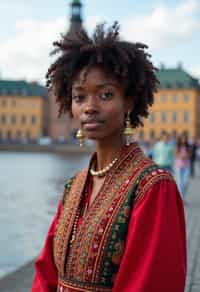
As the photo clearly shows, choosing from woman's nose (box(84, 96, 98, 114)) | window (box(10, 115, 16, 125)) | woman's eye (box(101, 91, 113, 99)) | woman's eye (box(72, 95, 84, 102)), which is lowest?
window (box(10, 115, 16, 125))

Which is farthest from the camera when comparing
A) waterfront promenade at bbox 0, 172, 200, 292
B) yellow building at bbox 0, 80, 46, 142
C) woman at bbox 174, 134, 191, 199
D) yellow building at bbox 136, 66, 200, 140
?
yellow building at bbox 0, 80, 46, 142

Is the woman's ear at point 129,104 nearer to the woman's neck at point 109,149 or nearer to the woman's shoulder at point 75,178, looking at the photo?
the woman's neck at point 109,149

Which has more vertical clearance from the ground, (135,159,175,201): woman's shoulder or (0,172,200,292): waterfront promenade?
(135,159,175,201): woman's shoulder

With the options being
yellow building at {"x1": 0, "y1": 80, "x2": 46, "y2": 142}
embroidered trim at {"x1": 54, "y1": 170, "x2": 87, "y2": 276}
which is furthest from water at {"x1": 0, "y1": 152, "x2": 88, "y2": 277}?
yellow building at {"x1": 0, "y1": 80, "x2": 46, "y2": 142}

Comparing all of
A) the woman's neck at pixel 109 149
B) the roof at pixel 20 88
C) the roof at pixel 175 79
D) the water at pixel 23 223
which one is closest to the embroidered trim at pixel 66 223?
the woman's neck at pixel 109 149

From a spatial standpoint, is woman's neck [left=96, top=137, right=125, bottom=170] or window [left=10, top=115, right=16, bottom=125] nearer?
woman's neck [left=96, top=137, right=125, bottom=170]

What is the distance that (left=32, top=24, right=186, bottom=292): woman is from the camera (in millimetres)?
1796

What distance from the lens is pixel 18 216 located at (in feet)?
37.4

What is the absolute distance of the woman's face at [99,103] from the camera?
203cm

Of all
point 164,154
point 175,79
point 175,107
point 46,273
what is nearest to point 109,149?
point 46,273

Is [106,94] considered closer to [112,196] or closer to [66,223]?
[112,196]

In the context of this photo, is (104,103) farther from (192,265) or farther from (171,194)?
(192,265)

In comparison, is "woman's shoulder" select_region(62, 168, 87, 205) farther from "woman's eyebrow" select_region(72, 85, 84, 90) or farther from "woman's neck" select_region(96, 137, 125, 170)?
"woman's eyebrow" select_region(72, 85, 84, 90)

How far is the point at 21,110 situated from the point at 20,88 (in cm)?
399
